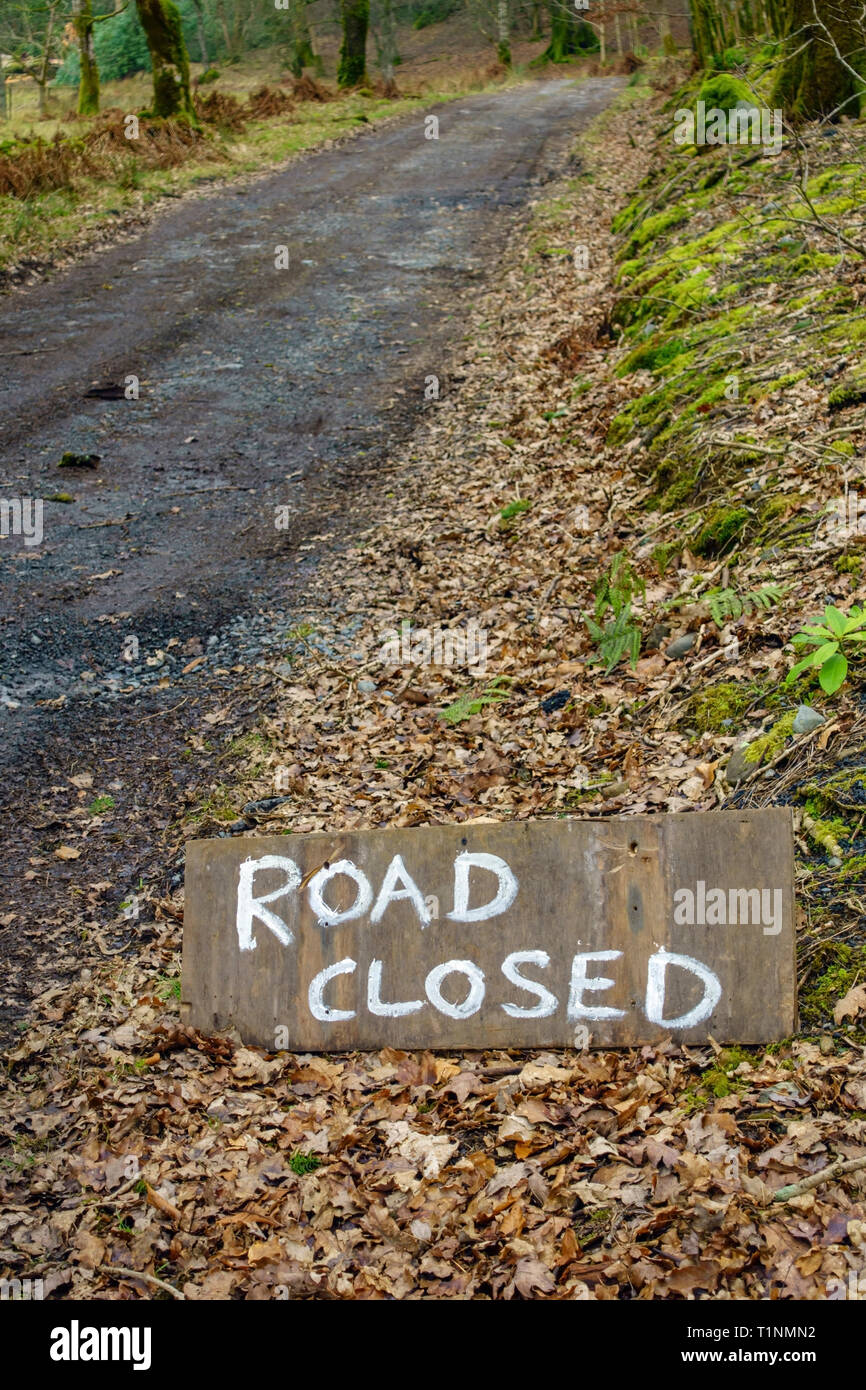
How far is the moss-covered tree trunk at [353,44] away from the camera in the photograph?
97.1 feet

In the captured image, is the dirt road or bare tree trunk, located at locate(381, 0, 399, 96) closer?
the dirt road

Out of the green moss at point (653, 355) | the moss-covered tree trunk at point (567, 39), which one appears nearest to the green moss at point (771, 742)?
the green moss at point (653, 355)

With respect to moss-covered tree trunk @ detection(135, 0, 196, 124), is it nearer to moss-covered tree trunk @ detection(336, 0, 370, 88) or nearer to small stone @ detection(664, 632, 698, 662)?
moss-covered tree trunk @ detection(336, 0, 370, 88)

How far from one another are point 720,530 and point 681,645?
3.23ft

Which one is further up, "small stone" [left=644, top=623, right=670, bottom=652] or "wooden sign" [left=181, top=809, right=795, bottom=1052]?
"small stone" [left=644, top=623, right=670, bottom=652]

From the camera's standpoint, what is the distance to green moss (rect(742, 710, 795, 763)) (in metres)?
4.31

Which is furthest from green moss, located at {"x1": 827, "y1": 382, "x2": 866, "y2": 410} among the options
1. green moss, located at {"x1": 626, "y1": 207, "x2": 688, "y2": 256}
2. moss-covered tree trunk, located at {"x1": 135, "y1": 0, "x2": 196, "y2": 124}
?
moss-covered tree trunk, located at {"x1": 135, "y1": 0, "x2": 196, "y2": 124}

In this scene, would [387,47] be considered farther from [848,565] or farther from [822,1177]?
[822,1177]

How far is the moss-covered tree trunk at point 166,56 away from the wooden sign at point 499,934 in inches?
818

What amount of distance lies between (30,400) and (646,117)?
61.1 ft

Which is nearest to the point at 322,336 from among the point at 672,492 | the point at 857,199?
the point at 857,199

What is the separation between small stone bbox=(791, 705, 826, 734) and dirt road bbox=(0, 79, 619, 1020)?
9.83ft
